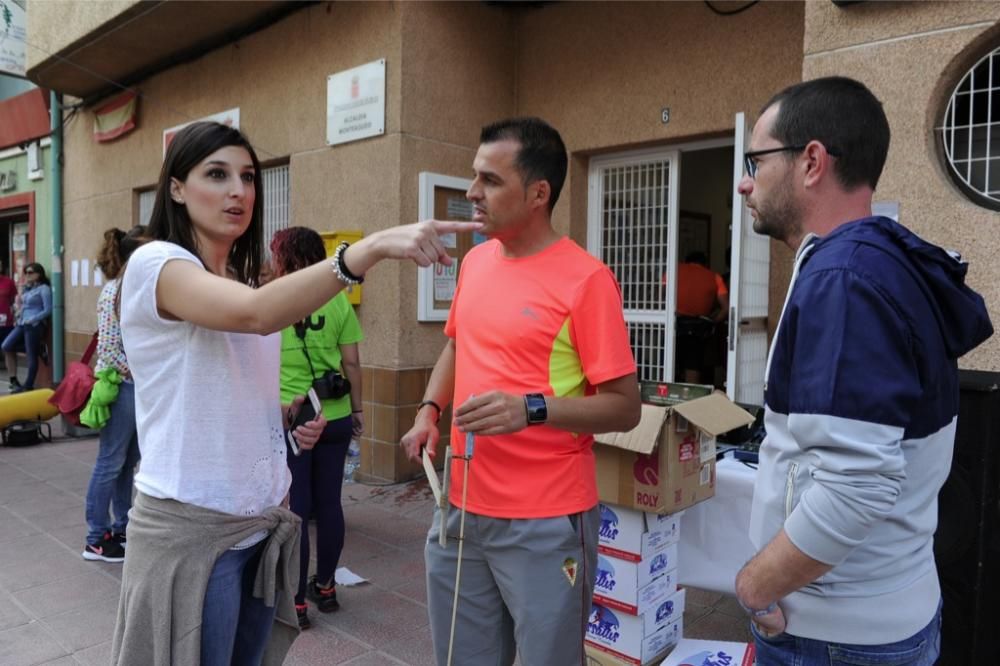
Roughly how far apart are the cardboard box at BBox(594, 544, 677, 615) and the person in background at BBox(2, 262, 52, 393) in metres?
10.7

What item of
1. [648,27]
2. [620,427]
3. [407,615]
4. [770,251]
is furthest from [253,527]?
[648,27]

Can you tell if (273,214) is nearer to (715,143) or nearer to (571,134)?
(571,134)

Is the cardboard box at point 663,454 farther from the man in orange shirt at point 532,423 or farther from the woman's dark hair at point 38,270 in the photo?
the woman's dark hair at point 38,270

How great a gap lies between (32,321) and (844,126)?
12.1m

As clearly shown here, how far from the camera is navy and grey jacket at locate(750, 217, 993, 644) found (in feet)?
4.09

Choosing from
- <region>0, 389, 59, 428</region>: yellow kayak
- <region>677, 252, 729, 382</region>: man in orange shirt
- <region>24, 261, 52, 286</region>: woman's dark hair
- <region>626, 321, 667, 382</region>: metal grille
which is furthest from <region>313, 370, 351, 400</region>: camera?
<region>24, 261, 52, 286</region>: woman's dark hair

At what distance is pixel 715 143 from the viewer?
5574mm

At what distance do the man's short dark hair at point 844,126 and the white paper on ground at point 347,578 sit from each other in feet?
11.4

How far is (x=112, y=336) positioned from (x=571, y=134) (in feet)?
12.8

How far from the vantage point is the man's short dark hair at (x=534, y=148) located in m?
2.11

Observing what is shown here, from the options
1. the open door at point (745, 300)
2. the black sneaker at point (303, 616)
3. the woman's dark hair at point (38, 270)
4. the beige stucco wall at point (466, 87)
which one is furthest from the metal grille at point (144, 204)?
the open door at point (745, 300)

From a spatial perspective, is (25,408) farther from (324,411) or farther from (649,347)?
(649,347)

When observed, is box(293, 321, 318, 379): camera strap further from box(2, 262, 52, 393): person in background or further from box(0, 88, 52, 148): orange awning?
box(0, 88, 52, 148): orange awning

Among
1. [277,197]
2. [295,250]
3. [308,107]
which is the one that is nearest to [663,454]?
[295,250]
